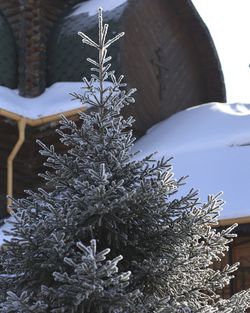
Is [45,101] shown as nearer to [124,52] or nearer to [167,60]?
[124,52]

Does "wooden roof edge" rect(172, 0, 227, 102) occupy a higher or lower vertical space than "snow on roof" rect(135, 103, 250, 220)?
higher

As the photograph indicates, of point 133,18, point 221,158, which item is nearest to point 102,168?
point 221,158

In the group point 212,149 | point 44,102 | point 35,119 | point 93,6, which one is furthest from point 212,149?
point 93,6

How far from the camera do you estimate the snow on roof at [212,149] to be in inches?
287

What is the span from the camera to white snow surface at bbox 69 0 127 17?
9.20 m

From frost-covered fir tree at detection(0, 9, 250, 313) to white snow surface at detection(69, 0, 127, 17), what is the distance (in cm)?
524

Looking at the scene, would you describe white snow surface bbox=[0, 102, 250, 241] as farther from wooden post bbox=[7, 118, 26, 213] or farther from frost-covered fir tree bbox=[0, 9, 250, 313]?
frost-covered fir tree bbox=[0, 9, 250, 313]

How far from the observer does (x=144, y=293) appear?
152 inches

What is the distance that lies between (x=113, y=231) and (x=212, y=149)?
13.8 feet

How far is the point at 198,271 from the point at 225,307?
0.22 meters

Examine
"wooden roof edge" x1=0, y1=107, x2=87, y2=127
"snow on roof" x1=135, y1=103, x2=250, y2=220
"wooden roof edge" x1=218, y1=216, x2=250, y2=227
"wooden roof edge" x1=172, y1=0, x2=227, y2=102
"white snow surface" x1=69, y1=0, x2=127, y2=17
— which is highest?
"white snow surface" x1=69, y1=0, x2=127, y2=17

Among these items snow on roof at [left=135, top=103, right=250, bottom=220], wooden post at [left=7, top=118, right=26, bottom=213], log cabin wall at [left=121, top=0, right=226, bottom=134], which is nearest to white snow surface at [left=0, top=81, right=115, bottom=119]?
wooden post at [left=7, top=118, right=26, bottom=213]

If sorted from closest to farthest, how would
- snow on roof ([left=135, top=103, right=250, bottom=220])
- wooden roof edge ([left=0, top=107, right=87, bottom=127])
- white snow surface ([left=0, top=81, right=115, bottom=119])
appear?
snow on roof ([left=135, top=103, right=250, bottom=220]) < wooden roof edge ([left=0, top=107, right=87, bottom=127]) < white snow surface ([left=0, top=81, right=115, bottom=119])

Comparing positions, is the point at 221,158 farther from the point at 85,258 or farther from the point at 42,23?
the point at 85,258
